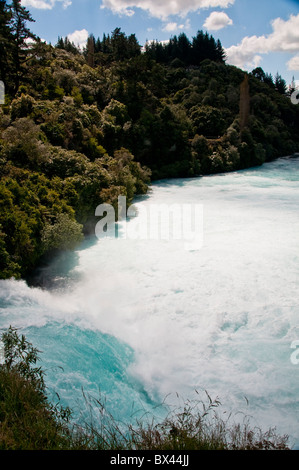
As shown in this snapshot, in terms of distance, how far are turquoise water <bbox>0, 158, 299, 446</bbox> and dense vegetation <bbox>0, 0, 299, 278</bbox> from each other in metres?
2.68

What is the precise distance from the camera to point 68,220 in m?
16.4

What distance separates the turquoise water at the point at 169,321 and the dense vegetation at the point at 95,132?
2.68m

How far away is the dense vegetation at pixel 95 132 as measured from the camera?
16.1 metres

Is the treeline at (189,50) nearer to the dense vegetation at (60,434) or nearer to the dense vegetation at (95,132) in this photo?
the dense vegetation at (95,132)

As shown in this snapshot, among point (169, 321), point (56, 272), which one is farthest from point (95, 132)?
point (169, 321)

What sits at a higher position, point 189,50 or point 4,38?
point 189,50

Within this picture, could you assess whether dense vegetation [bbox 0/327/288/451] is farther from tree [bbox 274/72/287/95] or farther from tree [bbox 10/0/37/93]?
tree [bbox 274/72/287/95]

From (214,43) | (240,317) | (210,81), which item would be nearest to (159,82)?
(210,81)

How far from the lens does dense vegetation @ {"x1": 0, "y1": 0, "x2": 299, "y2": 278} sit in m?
16.1

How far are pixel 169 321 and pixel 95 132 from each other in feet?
84.2

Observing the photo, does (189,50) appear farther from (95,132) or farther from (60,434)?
(60,434)

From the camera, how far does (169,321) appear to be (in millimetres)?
11766

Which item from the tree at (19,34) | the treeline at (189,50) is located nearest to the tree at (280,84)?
the treeline at (189,50)

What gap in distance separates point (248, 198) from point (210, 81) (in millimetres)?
44904
